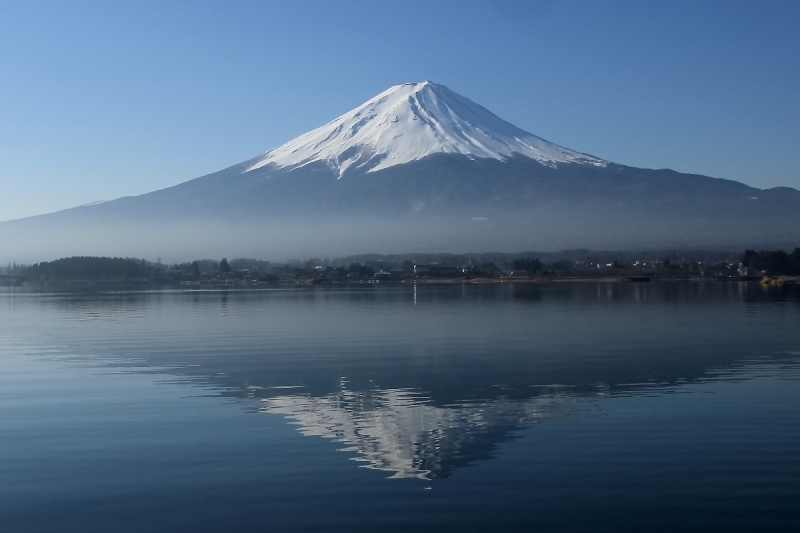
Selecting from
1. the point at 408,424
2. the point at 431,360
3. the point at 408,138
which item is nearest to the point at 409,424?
the point at 408,424

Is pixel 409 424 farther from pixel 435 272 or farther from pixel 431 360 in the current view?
pixel 435 272

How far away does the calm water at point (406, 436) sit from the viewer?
669cm

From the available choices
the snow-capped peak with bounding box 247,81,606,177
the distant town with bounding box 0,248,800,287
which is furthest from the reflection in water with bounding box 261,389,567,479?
the snow-capped peak with bounding box 247,81,606,177

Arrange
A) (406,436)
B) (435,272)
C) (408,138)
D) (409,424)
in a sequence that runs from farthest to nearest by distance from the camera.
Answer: (408,138) → (435,272) → (409,424) → (406,436)

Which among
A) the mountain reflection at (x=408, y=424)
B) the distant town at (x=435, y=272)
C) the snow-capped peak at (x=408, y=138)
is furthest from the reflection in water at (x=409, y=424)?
the snow-capped peak at (x=408, y=138)

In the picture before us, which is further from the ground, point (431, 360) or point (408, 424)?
point (431, 360)

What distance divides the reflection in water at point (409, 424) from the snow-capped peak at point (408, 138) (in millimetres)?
131194

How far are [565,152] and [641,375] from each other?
152808 millimetres

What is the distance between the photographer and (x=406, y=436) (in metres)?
9.16

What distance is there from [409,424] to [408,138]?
14047 cm

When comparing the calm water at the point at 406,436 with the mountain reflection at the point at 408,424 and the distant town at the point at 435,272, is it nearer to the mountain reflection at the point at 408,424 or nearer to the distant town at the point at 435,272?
the mountain reflection at the point at 408,424

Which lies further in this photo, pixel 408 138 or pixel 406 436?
pixel 408 138

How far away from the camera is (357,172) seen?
143500mm

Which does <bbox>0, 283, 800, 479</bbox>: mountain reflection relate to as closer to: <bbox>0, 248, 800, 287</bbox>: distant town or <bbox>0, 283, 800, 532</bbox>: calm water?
<bbox>0, 283, 800, 532</bbox>: calm water
